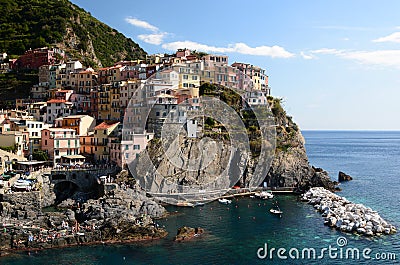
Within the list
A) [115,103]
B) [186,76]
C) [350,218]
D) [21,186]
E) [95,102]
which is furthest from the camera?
[186,76]

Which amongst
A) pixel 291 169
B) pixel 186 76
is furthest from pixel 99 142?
pixel 291 169

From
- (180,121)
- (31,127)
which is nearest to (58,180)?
(31,127)

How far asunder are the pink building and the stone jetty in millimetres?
32166

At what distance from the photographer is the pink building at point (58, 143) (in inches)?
2128

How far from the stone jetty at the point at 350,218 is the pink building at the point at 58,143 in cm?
3217

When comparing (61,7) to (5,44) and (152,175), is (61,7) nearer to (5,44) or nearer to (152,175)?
(5,44)

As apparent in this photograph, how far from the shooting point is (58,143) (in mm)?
54312

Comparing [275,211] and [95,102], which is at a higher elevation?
[95,102]

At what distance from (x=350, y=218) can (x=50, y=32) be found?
78.9 meters

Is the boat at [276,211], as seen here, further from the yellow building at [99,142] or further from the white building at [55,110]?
the white building at [55,110]

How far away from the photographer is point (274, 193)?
5894cm

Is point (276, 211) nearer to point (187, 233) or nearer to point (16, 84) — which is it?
point (187, 233)

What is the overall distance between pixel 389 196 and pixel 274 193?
16.5m

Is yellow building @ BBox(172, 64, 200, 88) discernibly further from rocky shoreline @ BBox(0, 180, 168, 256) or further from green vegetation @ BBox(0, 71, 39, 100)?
green vegetation @ BBox(0, 71, 39, 100)
